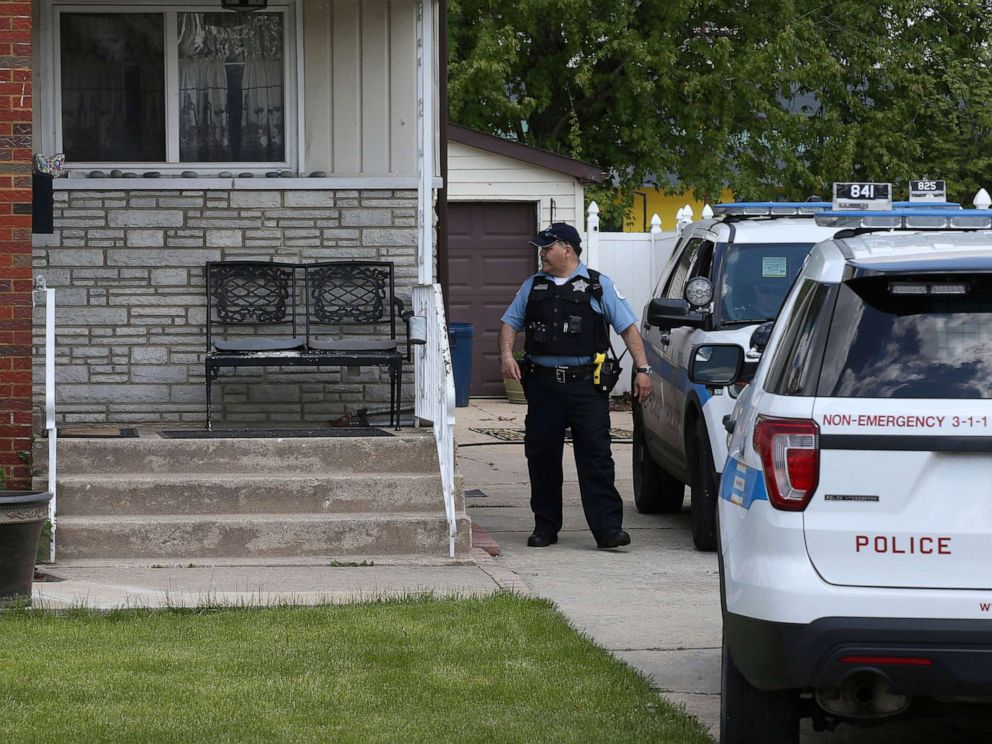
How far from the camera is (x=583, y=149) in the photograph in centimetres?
2455

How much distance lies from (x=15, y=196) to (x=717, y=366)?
15.0ft

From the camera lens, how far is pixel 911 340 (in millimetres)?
4586

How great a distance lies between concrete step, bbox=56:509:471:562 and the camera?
9227mm

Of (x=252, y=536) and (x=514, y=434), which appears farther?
(x=514, y=434)

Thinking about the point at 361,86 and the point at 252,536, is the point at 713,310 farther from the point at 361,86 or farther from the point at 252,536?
the point at 361,86

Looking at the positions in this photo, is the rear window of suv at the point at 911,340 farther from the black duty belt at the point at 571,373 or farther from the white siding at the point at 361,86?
the white siding at the point at 361,86

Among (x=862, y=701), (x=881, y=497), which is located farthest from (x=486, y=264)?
(x=881, y=497)

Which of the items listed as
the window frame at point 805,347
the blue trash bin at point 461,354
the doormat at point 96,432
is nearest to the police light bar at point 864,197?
the doormat at point 96,432

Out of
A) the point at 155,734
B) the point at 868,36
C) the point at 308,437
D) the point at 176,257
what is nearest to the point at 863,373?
the point at 155,734

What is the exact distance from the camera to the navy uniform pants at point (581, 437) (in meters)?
9.80

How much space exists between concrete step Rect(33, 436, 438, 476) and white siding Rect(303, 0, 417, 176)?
2.32m

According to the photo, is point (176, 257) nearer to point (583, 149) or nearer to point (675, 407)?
point (675, 407)

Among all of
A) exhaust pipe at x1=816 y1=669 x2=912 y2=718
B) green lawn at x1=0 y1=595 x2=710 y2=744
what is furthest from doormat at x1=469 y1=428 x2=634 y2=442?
exhaust pipe at x1=816 y1=669 x2=912 y2=718

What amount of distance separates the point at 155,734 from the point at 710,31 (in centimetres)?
2113
